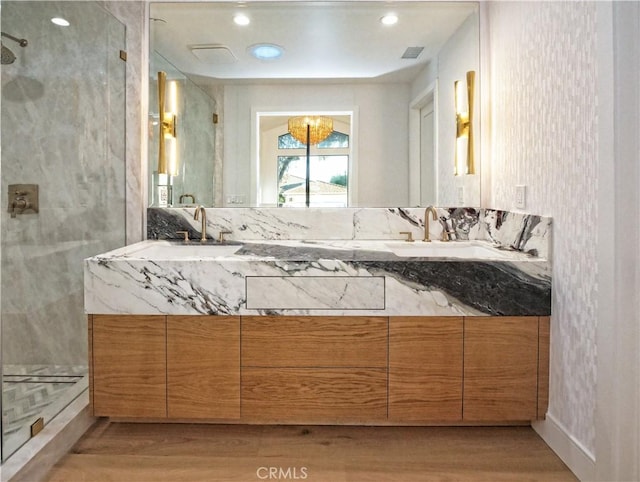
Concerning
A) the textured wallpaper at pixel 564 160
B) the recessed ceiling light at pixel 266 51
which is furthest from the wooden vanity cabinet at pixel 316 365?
the recessed ceiling light at pixel 266 51

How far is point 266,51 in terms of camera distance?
2480mm

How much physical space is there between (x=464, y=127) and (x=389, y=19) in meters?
0.65

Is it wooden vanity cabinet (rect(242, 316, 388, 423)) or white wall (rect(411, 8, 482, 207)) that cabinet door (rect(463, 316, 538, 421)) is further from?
white wall (rect(411, 8, 482, 207))

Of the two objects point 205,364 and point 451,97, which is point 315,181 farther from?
point 205,364

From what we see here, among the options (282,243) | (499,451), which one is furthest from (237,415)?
(499,451)

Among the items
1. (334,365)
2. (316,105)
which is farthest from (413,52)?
(334,365)

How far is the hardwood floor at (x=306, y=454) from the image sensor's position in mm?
1719

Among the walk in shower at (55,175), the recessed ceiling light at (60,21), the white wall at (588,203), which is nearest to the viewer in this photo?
the white wall at (588,203)

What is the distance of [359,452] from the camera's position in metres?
1.86

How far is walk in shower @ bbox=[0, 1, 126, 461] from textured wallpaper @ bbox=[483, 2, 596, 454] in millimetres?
1862

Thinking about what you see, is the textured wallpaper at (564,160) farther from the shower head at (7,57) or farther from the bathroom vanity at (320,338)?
the shower head at (7,57)

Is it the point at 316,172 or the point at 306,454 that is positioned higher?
the point at 316,172

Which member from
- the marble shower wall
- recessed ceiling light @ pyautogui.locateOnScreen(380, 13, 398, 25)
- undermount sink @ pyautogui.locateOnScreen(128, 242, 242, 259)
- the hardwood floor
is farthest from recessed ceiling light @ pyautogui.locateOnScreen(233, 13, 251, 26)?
the hardwood floor

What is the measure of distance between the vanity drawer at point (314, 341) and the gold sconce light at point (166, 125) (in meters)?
1.07
